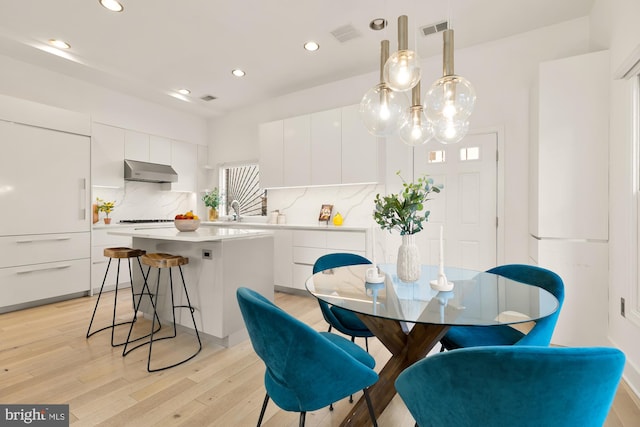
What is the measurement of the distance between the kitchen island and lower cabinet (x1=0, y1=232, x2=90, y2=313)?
167 centimetres

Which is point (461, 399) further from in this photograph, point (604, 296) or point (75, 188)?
point (75, 188)

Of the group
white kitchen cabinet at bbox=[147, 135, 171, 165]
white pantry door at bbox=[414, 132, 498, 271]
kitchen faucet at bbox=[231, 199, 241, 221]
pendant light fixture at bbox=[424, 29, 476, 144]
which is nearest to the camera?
pendant light fixture at bbox=[424, 29, 476, 144]

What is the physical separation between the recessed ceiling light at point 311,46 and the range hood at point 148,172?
3.05 meters

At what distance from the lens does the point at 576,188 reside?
8.38 ft

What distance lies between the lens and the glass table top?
3.96ft

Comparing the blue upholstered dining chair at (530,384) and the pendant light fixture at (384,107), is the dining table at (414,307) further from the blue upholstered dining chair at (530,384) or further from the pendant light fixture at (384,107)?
the pendant light fixture at (384,107)

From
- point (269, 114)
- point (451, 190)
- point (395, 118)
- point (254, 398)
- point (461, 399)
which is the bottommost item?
point (254, 398)

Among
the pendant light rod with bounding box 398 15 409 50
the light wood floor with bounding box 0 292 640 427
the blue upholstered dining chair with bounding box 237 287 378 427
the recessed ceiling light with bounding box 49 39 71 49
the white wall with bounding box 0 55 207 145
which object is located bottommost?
the light wood floor with bounding box 0 292 640 427

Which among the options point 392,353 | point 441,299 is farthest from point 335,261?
point 441,299

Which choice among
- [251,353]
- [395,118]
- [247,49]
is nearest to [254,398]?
[251,353]

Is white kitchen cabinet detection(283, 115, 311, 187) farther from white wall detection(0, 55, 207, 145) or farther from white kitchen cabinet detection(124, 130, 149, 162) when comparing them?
white kitchen cabinet detection(124, 130, 149, 162)

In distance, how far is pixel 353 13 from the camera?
9.55 ft

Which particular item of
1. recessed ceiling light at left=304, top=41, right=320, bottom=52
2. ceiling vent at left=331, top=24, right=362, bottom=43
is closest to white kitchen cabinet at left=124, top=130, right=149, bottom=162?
recessed ceiling light at left=304, top=41, right=320, bottom=52

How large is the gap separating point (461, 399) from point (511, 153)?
316cm
